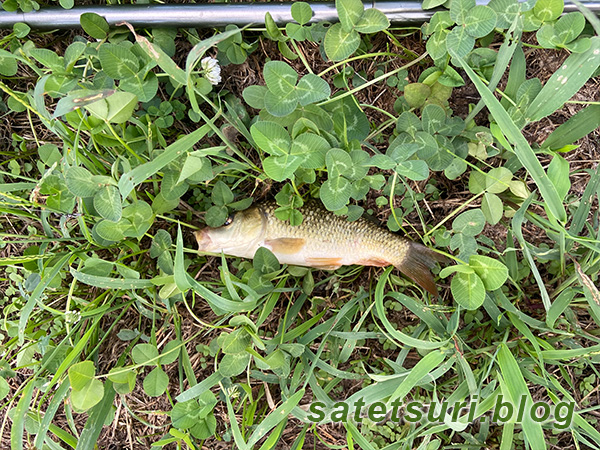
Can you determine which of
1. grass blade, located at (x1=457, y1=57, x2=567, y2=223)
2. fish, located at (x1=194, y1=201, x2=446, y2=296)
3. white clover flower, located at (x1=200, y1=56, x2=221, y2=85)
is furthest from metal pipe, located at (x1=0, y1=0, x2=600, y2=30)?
fish, located at (x1=194, y1=201, x2=446, y2=296)

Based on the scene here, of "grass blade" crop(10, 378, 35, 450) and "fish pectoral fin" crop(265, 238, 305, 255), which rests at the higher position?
"fish pectoral fin" crop(265, 238, 305, 255)

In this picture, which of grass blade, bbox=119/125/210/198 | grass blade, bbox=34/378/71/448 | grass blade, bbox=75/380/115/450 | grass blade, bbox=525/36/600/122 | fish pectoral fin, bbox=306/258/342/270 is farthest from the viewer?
fish pectoral fin, bbox=306/258/342/270

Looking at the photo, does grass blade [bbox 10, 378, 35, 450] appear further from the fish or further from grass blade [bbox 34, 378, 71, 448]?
the fish

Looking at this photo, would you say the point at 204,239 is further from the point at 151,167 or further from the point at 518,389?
the point at 518,389

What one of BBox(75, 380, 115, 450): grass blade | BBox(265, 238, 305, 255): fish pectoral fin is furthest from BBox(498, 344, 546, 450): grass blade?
BBox(75, 380, 115, 450): grass blade

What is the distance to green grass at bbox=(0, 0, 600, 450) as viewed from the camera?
1732 mm

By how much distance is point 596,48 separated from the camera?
169 centimetres

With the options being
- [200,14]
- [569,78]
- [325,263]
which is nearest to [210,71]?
[200,14]

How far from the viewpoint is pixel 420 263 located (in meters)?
2.09

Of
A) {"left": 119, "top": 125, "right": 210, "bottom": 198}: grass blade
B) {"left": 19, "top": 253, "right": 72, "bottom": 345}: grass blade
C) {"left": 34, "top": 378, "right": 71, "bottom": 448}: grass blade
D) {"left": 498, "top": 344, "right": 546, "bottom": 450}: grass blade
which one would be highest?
{"left": 119, "top": 125, "right": 210, "bottom": 198}: grass blade

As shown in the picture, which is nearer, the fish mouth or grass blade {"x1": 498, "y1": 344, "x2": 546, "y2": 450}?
grass blade {"x1": 498, "y1": 344, "x2": 546, "y2": 450}

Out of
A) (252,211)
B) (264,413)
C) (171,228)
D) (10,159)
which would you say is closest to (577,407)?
(264,413)

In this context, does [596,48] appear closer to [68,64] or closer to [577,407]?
[577,407]

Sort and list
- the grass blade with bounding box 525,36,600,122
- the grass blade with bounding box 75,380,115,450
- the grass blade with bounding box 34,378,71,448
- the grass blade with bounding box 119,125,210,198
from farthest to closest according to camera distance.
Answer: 1. the grass blade with bounding box 75,380,115,450
2. the grass blade with bounding box 34,378,71,448
3. the grass blade with bounding box 525,36,600,122
4. the grass blade with bounding box 119,125,210,198
